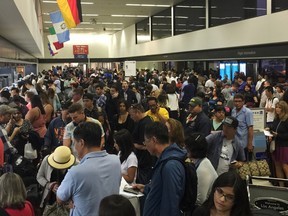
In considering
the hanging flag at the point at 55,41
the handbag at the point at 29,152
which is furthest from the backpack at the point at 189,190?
the hanging flag at the point at 55,41

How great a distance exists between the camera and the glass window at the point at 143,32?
28927 mm

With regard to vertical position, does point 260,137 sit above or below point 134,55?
below

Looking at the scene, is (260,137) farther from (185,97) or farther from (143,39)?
(143,39)

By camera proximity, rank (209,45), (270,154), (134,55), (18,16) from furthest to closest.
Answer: (134,55) < (209,45) < (18,16) < (270,154)

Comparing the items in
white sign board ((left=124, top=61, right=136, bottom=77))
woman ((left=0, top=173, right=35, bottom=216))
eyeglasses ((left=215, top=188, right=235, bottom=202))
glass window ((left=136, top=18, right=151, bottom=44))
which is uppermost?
glass window ((left=136, top=18, right=151, bottom=44))

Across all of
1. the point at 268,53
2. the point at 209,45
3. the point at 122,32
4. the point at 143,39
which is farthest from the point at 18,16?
the point at 122,32

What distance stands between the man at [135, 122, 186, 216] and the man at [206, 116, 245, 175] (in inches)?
67.0

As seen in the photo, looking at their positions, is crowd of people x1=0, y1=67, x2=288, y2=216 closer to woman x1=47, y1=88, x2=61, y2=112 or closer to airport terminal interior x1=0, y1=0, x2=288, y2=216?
airport terminal interior x1=0, y1=0, x2=288, y2=216

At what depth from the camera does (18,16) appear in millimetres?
8195

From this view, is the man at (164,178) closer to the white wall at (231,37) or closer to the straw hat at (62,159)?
the straw hat at (62,159)

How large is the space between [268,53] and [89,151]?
1145 centimetres

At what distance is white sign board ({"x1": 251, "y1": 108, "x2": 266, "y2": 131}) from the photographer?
7.11 meters

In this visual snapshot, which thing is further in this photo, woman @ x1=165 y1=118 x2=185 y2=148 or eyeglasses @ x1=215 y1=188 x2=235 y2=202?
woman @ x1=165 y1=118 x2=185 y2=148

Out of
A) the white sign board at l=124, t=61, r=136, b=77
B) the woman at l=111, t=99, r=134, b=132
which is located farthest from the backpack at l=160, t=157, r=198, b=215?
the white sign board at l=124, t=61, r=136, b=77
